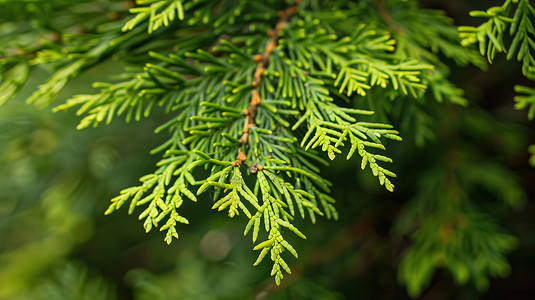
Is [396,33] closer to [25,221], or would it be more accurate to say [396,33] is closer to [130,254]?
[130,254]

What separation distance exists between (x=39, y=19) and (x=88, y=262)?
1701 mm

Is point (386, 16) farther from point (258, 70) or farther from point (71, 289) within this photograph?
point (71, 289)

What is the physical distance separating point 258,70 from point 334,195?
863 millimetres

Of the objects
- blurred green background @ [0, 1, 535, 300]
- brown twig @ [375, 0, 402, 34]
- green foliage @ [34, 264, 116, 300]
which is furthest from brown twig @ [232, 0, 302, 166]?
green foliage @ [34, 264, 116, 300]

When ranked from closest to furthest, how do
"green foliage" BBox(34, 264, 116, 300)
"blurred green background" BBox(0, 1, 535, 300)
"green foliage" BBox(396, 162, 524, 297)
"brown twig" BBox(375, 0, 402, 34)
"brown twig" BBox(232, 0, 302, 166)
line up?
"brown twig" BBox(232, 0, 302, 166) → "brown twig" BBox(375, 0, 402, 34) → "green foliage" BBox(396, 162, 524, 297) → "blurred green background" BBox(0, 1, 535, 300) → "green foliage" BBox(34, 264, 116, 300)

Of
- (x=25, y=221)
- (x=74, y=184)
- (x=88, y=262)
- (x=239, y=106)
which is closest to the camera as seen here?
(x=239, y=106)

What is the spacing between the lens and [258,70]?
3.17ft

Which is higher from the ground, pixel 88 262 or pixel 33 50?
pixel 33 50

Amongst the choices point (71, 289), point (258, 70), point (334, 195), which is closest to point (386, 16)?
point (258, 70)

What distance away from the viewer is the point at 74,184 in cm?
196

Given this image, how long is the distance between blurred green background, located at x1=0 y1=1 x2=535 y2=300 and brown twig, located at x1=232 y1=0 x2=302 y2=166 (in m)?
0.60

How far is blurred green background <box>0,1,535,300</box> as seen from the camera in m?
1.58

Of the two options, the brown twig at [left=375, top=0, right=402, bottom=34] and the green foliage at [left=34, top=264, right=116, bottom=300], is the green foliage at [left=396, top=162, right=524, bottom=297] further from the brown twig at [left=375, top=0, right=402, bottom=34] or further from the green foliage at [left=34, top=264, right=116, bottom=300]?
the green foliage at [left=34, top=264, right=116, bottom=300]

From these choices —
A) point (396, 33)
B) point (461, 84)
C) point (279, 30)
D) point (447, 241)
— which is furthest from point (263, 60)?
point (461, 84)
